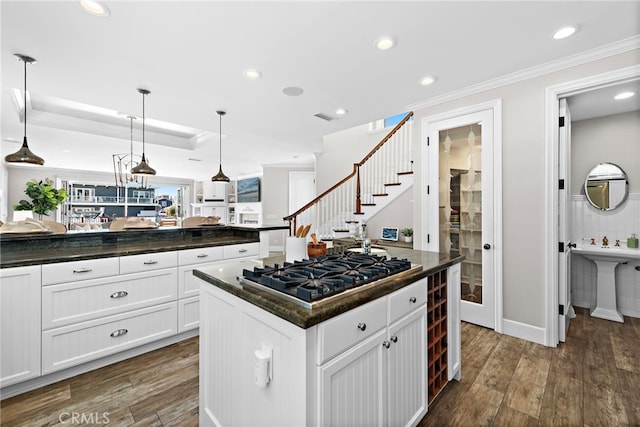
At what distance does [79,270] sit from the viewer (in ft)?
7.00

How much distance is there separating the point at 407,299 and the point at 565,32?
2.36 m

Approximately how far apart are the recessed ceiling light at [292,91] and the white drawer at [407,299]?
245 centimetres

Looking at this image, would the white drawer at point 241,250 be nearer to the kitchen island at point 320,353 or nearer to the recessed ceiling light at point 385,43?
the kitchen island at point 320,353

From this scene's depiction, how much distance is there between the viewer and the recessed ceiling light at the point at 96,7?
1.76 m

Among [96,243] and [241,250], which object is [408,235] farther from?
[96,243]

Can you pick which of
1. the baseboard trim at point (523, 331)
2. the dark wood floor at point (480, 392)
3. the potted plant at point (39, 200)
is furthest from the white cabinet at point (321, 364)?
the potted plant at point (39, 200)

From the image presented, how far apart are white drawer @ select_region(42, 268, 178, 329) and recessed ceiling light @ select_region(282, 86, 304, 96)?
2210 mm

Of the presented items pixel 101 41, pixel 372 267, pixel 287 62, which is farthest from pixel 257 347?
pixel 101 41

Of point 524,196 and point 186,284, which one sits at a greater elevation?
point 524,196

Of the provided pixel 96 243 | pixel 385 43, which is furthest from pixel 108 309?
pixel 385 43

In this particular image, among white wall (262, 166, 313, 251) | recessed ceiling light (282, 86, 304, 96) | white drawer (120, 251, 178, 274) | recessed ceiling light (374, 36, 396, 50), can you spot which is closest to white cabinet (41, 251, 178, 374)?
white drawer (120, 251, 178, 274)

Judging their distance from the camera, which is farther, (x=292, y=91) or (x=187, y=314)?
(x=292, y=91)

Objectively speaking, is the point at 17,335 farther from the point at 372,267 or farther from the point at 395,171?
the point at 395,171

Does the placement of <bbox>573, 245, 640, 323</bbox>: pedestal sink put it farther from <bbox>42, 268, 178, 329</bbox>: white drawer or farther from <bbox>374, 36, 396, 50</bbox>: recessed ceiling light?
<bbox>42, 268, 178, 329</bbox>: white drawer
